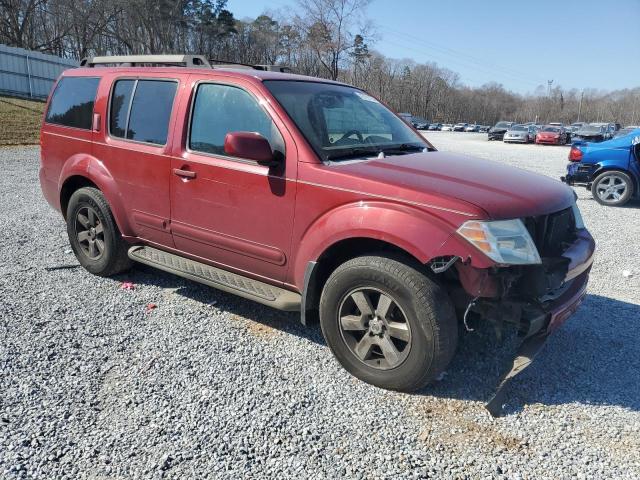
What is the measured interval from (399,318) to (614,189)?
8934mm

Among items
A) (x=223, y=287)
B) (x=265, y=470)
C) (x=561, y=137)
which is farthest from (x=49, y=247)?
(x=561, y=137)

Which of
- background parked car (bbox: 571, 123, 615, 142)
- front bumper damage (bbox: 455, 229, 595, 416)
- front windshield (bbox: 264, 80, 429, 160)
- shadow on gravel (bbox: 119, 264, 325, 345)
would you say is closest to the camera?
front bumper damage (bbox: 455, 229, 595, 416)

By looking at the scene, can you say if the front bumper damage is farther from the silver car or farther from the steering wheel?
the silver car

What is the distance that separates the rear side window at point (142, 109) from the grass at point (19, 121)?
14.9 metres

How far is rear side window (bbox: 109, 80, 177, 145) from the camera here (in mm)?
4113

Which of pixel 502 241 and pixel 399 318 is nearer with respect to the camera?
pixel 502 241

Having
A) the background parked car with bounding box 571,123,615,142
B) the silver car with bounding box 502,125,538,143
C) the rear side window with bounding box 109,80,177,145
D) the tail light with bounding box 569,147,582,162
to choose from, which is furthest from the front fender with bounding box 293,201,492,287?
the silver car with bounding box 502,125,538,143

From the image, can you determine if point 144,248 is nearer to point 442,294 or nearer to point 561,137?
point 442,294

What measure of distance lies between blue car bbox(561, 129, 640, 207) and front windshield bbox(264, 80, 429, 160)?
734 cm

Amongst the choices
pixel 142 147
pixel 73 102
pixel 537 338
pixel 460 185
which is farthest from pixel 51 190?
pixel 537 338

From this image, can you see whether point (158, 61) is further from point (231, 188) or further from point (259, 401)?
point (259, 401)

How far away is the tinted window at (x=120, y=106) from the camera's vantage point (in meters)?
4.43

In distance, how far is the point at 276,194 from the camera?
3428 mm

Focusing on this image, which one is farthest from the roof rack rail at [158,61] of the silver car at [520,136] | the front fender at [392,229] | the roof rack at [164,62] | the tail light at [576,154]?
the silver car at [520,136]
